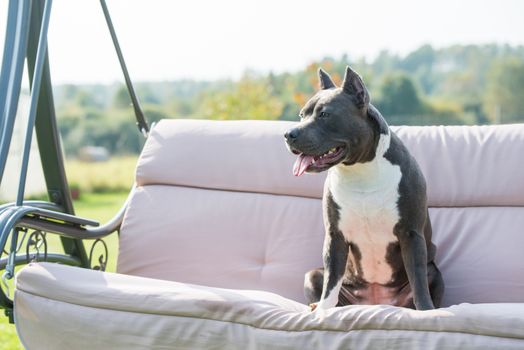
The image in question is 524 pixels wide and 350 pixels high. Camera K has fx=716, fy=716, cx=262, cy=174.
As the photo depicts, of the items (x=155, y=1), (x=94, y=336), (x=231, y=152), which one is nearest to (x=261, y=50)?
(x=155, y=1)

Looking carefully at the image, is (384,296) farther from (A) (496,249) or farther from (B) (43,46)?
(B) (43,46)

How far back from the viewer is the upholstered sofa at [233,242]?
176cm

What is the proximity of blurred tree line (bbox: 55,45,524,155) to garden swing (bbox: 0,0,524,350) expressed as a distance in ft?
20.8

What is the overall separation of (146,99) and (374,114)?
10.7m

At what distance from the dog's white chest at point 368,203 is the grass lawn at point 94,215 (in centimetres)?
195

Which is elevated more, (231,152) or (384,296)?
(231,152)

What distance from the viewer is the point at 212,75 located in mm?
12109

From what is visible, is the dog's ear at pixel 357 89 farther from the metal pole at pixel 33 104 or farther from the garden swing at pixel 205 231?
the metal pole at pixel 33 104

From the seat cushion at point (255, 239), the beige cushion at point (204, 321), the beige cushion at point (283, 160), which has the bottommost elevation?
the seat cushion at point (255, 239)

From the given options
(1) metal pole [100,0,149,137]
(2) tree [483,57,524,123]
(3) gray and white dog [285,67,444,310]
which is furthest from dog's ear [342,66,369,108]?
(2) tree [483,57,524,123]

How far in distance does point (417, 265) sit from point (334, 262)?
0.81ft

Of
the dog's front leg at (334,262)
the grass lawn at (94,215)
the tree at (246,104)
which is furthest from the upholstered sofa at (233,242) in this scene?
the tree at (246,104)

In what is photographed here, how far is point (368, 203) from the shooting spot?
205 centimetres

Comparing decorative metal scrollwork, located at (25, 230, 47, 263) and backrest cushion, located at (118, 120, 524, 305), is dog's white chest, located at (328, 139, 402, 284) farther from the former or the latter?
decorative metal scrollwork, located at (25, 230, 47, 263)
